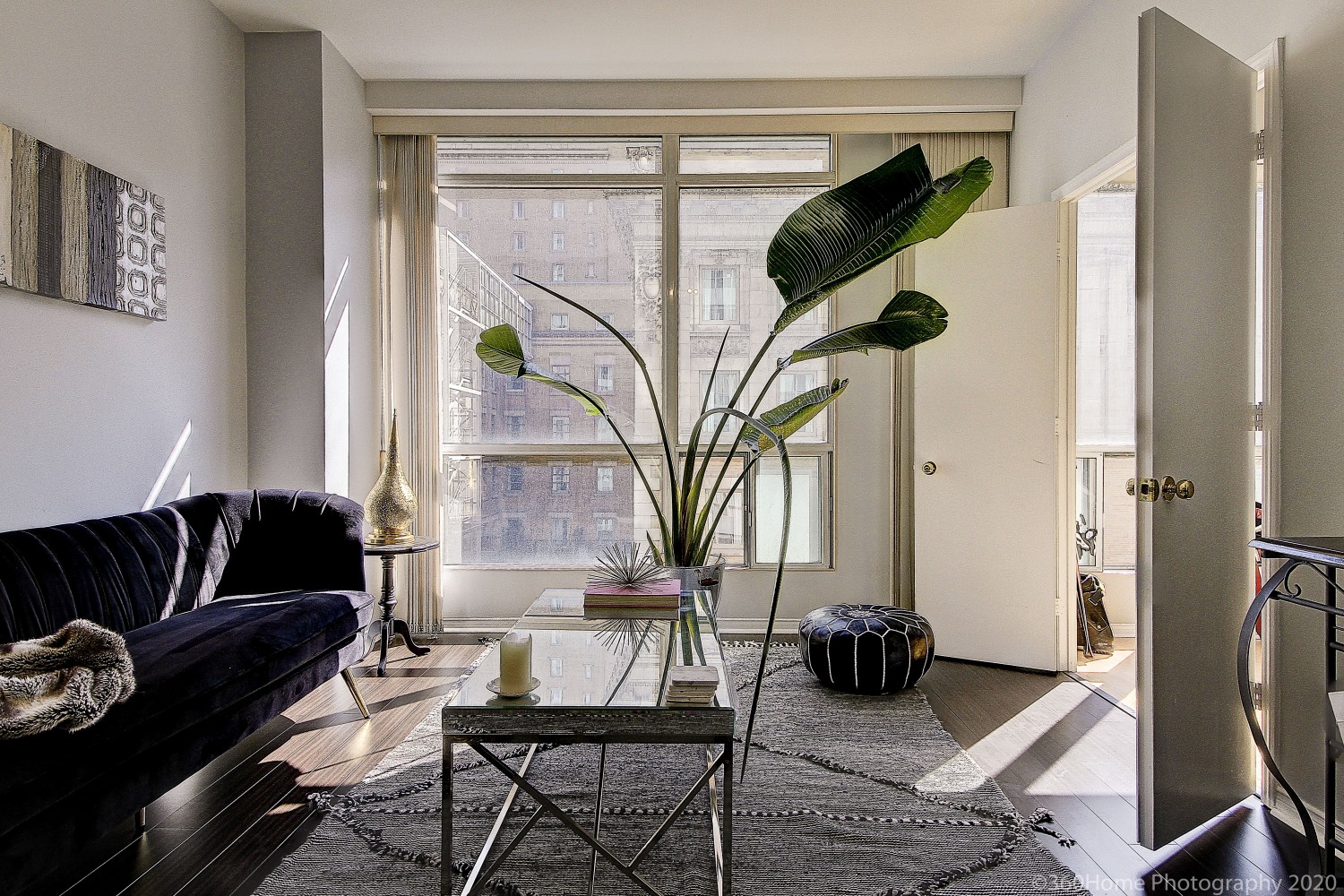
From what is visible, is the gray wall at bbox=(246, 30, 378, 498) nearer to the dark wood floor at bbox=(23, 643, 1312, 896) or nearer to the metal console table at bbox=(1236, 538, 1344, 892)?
the dark wood floor at bbox=(23, 643, 1312, 896)

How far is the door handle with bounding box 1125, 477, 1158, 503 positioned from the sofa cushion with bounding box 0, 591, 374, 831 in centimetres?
230

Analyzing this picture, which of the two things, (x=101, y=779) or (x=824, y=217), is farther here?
(x=824, y=217)

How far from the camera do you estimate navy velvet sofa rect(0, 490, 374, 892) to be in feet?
4.69

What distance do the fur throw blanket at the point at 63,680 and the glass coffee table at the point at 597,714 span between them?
72 centimetres

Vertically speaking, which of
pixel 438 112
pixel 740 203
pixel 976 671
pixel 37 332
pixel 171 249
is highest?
pixel 438 112

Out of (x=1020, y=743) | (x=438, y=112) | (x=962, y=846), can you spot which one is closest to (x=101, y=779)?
(x=962, y=846)

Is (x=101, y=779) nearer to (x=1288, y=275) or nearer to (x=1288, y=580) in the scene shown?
(x=1288, y=580)

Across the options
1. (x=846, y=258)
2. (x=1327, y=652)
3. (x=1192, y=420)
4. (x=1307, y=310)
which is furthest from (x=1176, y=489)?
(x=846, y=258)

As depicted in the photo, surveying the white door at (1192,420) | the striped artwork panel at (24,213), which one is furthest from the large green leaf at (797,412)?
the striped artwork panel at (24,213)

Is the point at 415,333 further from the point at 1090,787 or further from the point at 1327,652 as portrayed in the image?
the point at 1327,652

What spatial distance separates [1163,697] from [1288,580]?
62cm

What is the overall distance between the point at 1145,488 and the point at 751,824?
1.33 meters

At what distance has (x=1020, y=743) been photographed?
2586mm

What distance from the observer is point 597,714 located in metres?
1.50
